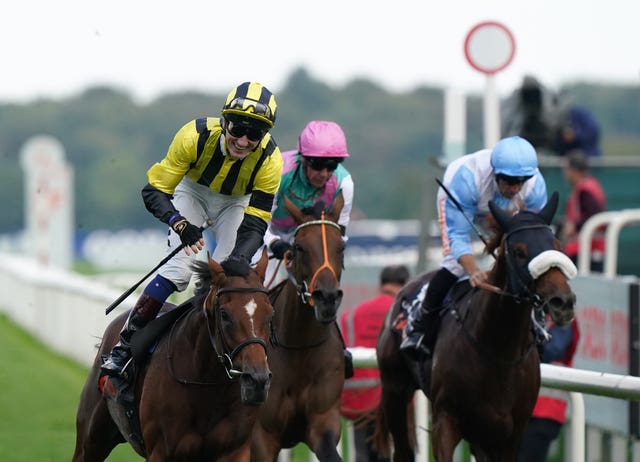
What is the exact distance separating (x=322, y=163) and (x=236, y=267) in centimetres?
153

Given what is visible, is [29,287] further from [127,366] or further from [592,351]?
[127,366]

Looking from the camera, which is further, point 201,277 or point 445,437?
point 445,437

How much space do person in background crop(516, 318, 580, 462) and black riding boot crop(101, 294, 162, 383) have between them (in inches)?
102

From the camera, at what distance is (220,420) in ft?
18.1

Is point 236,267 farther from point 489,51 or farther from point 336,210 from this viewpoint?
point 489,51

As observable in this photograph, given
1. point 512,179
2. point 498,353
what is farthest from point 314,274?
point 512,179

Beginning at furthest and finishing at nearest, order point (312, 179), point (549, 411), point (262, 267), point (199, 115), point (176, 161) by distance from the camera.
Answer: point (199, 115) → point (549, 411) → point (312, 179) → point (176, 161) → point (262, 267)

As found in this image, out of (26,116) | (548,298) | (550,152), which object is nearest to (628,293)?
(548,298)

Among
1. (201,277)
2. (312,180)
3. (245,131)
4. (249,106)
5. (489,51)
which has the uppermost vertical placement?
(489,51)

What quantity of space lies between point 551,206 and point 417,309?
1.11 meters

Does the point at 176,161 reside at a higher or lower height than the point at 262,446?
higher

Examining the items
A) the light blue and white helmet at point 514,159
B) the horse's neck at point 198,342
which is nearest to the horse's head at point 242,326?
the horse's neck at point 198,342

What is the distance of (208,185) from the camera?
614 cm

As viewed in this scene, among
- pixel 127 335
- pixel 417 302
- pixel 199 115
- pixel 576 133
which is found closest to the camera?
pixel 127 335
